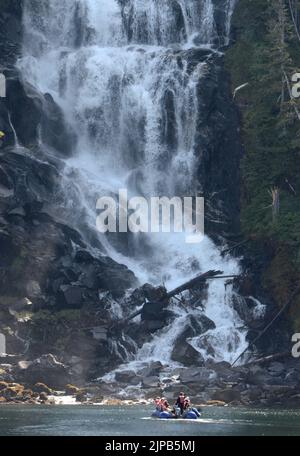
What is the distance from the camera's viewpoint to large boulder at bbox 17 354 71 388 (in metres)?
48.2

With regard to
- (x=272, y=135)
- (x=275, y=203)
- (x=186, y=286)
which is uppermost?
(x=272, y=135)

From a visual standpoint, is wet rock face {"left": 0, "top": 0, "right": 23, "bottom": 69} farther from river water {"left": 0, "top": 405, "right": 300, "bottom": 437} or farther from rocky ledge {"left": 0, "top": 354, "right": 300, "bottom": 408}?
river water {"left": 0, "top": 405, "right": 300, "bottom": 437}

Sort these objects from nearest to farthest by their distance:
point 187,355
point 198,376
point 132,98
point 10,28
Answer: point 198,376 < point 187,355 < point 132,98 < point 10,28

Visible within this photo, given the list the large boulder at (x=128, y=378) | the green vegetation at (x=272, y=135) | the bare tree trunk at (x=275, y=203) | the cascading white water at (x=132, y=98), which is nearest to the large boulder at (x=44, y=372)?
the large boulder at (x=128, y=378)

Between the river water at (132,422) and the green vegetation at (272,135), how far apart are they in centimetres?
1309

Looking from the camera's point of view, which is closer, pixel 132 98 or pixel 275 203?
pixel 275 203

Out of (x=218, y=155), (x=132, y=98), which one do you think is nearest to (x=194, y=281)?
(x=218, y=155)

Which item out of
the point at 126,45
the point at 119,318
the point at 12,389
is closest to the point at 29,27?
the point at 126,45

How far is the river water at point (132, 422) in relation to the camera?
35.4 meters

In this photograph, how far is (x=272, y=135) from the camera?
198ft

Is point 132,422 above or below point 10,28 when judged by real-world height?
below

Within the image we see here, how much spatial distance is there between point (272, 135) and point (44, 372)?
Result: 21.2 meters

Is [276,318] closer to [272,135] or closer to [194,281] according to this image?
[194,281]
